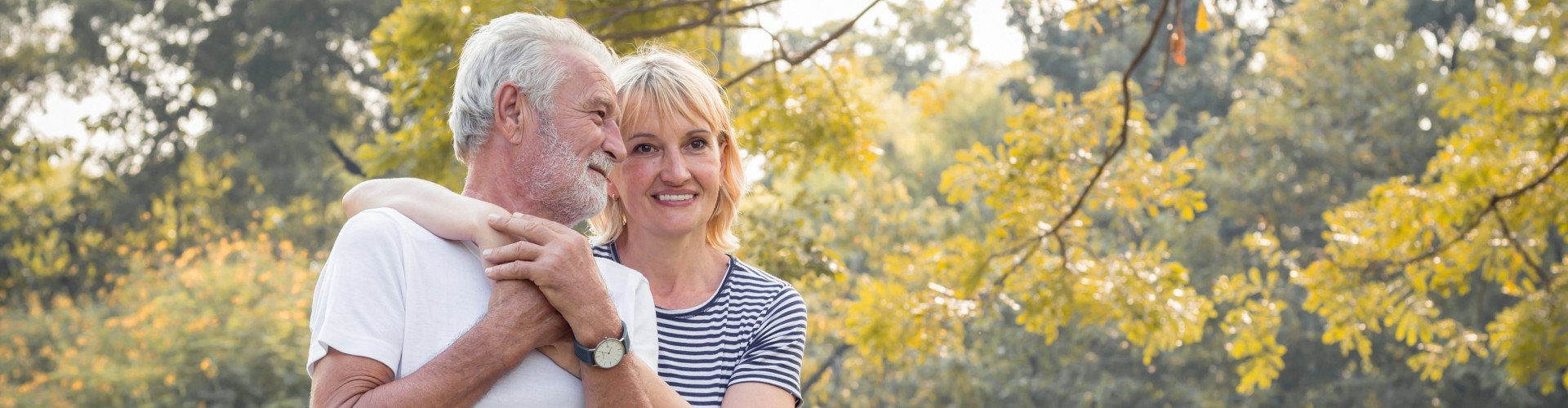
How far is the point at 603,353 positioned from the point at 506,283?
0.16 meters

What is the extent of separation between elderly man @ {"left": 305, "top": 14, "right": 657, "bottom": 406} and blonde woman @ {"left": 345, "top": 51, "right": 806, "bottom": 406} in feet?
0.92

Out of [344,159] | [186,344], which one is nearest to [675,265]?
[186,344]

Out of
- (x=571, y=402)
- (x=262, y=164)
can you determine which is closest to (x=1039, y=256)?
(x=571, y=402)

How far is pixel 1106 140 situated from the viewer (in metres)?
6.65

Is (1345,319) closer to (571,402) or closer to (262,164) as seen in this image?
(571,402)

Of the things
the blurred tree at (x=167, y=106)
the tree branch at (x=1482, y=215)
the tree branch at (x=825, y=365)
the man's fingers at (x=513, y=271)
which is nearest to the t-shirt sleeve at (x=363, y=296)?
the man's fingers at (x=513, y=271)

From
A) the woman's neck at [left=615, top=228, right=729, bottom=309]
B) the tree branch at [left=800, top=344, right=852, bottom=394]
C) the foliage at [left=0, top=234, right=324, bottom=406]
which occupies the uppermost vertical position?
the woman's neck at [left=615, top=228, right=729, bottom=309]

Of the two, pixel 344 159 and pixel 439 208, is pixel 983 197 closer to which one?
pixel 344 159

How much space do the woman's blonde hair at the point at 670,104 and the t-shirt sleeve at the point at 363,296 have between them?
2.31 feet

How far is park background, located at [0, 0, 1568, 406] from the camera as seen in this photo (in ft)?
21.2

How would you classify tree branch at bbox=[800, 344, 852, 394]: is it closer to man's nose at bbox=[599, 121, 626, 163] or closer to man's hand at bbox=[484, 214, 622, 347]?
man's nose at bbox=[599, 121, 626, 163]

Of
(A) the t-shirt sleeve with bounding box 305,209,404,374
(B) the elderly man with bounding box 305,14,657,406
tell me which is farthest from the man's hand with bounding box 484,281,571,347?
(A) the t-shirt sleeve with bounding box 305,209,404,374

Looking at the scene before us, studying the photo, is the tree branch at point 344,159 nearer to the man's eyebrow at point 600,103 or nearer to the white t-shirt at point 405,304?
the man's eyebrow at point 600,103

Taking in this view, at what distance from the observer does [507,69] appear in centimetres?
196
